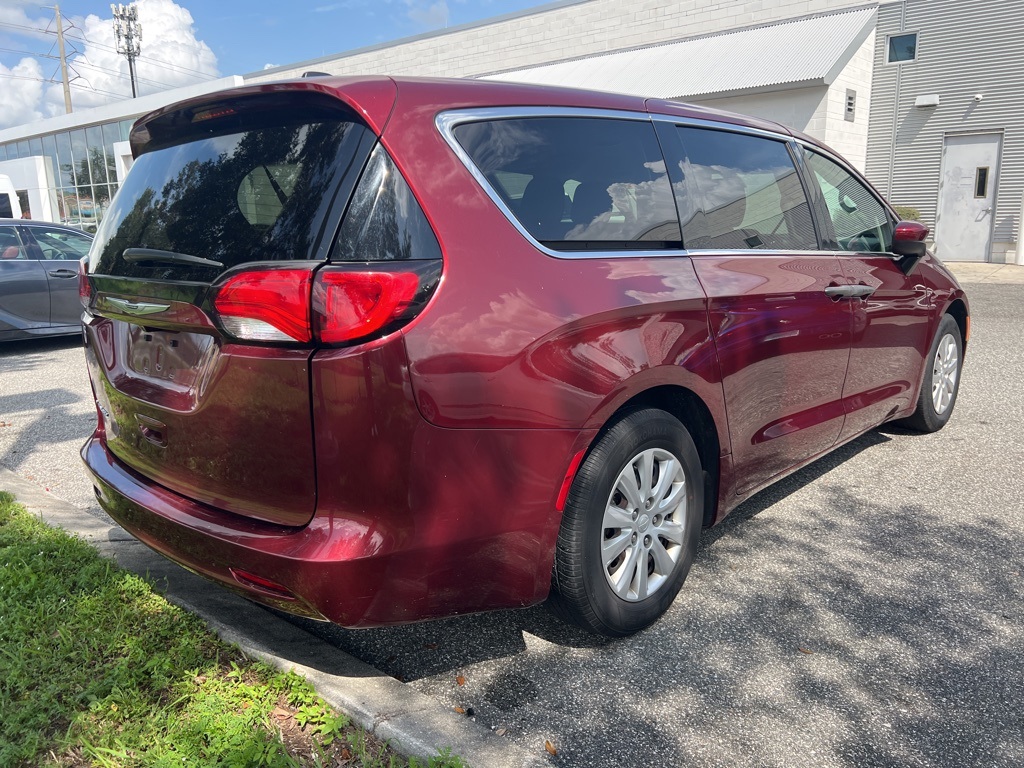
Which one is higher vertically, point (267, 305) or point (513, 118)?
point (513, 118)

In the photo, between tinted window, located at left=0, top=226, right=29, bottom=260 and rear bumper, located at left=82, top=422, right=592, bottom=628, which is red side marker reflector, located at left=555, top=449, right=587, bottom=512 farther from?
tinted window, located at left=0, top=226, right=29, bottom=260

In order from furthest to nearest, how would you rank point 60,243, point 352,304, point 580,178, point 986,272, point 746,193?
1. point 986,272
2. point 60,243
3. point 746,193
4. point 580,178
5. point 352,304

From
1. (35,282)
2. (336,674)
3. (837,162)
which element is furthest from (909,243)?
(35,282)

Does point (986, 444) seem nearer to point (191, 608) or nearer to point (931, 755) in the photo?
point (931, 755)

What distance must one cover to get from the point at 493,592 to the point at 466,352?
756 mm

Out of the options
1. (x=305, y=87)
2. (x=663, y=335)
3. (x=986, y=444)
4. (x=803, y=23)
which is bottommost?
(x=986, y=444)

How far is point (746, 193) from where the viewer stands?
334cm

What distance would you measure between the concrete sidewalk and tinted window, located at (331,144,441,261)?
15457 mm

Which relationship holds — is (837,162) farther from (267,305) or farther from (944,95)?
(944,95)

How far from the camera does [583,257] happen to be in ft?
8.16

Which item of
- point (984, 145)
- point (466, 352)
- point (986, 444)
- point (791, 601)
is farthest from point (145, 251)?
point (984, 145)

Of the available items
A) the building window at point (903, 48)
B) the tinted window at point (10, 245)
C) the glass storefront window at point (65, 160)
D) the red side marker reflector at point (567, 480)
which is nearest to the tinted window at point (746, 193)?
the red side marker reflector at point (567, 480)

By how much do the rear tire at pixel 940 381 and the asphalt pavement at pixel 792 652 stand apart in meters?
0.73

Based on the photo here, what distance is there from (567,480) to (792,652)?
3.49ft
